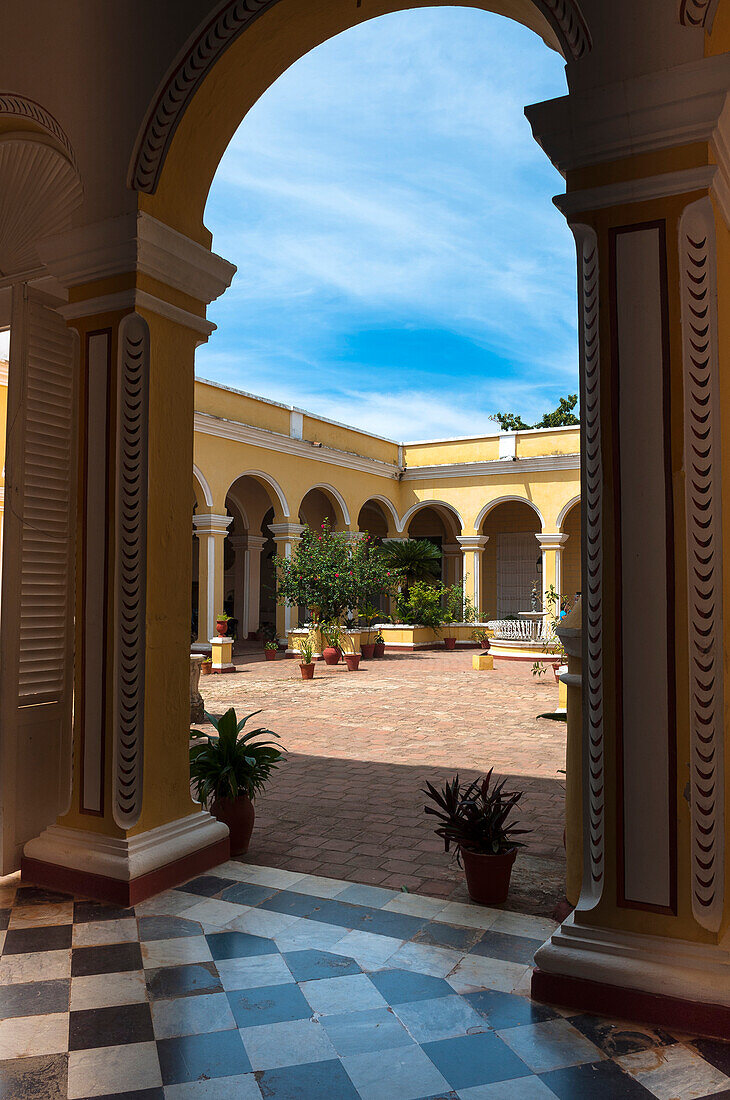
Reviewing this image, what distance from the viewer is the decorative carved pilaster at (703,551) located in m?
2.51

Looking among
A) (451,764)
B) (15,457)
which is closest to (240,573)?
(451,764)

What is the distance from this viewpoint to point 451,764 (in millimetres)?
6836

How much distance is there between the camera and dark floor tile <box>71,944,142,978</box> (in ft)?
9.42

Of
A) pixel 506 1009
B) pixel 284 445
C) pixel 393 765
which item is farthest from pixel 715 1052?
pixel 284 445

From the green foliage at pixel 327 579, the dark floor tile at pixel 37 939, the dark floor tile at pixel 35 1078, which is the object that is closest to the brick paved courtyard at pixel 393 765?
the dark floor tile at pixel 37 939

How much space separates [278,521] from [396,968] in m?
16.1

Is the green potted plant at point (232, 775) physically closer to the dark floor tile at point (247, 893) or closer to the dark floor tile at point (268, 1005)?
the dark floor tile at point (247, 893)

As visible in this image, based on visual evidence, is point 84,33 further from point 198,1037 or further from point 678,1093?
point 678,1093

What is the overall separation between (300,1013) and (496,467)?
1995cm

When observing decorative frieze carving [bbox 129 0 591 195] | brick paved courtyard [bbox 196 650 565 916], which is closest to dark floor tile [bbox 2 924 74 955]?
brick paved courtyard [bbox 196 650 565 916]

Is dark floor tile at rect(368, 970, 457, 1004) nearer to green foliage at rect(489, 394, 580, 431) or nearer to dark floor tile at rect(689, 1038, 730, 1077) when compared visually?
dark floor tile at rect(689, 1038, 730, 1077)

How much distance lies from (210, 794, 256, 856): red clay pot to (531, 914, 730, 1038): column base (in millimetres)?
2023

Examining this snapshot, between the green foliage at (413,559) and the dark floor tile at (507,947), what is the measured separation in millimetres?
18298

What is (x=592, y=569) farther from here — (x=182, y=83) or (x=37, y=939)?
(x=182, y=83)
